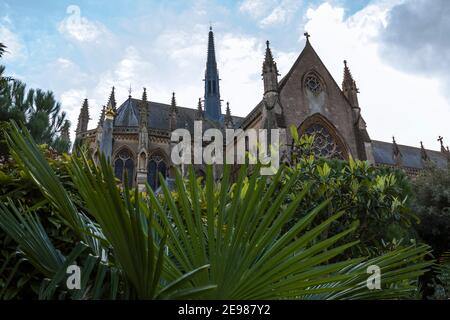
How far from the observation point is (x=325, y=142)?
1812 centimetres

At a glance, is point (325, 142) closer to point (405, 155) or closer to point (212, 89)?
point (212, 89)

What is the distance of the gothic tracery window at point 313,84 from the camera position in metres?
18.6

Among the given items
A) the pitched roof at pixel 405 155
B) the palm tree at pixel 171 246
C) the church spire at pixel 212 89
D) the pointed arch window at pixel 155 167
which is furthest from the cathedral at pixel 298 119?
the pitched roof at pixel 405 155

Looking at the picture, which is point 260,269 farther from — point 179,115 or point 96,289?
point 179,115

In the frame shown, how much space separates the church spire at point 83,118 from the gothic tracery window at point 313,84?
52.2 feet

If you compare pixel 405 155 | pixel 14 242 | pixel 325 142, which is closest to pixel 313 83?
pixel 325 142

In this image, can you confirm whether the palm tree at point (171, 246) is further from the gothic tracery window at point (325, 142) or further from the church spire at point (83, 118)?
the church spire at point (83, 118)

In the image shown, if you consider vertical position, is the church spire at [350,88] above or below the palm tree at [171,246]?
above

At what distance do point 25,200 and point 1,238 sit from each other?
13.5 inches

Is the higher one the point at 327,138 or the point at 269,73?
the point at 269,73

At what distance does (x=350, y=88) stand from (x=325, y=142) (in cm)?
396

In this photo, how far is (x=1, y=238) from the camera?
2086 mm
